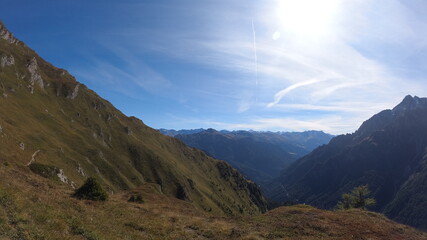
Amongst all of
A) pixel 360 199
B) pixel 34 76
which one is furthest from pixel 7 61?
pixel 360 199

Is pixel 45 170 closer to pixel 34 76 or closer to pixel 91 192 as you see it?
pixel 91 192

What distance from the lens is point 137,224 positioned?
2781cm

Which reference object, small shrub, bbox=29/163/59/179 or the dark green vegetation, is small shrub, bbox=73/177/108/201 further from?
the dark green vegetation

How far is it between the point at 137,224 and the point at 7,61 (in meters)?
191

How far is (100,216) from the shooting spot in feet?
90.6

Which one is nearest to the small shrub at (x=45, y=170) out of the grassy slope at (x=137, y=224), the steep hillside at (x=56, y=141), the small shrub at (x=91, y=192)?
the steep hillside at (x=56, y=141)

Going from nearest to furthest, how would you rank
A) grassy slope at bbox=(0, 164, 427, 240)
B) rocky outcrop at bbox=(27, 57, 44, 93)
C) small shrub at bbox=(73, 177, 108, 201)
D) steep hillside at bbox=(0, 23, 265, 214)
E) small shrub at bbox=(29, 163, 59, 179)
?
grassy slope at bbox=(0, 164, 427, 240)
small shrub at bbox=(73, 177, 108, 201)
small shrub at bbox=(29, 163, 59, 179)
steep hillside at bbox=(0, 23, 265, 214)
rocky outcrop at bbox=(27, 57, 44, 93)

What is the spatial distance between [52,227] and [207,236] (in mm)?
14424

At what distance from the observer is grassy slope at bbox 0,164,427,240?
741 inches

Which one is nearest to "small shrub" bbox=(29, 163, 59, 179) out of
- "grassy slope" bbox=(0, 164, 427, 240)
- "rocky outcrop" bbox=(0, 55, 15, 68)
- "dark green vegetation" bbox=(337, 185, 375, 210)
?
"grassy slope" bbox=(0, 164, 427, 240)

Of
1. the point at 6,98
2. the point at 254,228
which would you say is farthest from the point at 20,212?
the point at 6,98

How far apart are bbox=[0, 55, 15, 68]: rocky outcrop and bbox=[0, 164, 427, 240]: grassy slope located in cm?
17161

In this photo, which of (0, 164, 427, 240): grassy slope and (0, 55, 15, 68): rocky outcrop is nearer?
(0, 164, 427, 240): grassy slope

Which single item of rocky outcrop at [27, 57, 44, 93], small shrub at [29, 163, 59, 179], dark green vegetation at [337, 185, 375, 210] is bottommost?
dark green vegetation at [337, 185, 375, 210]
